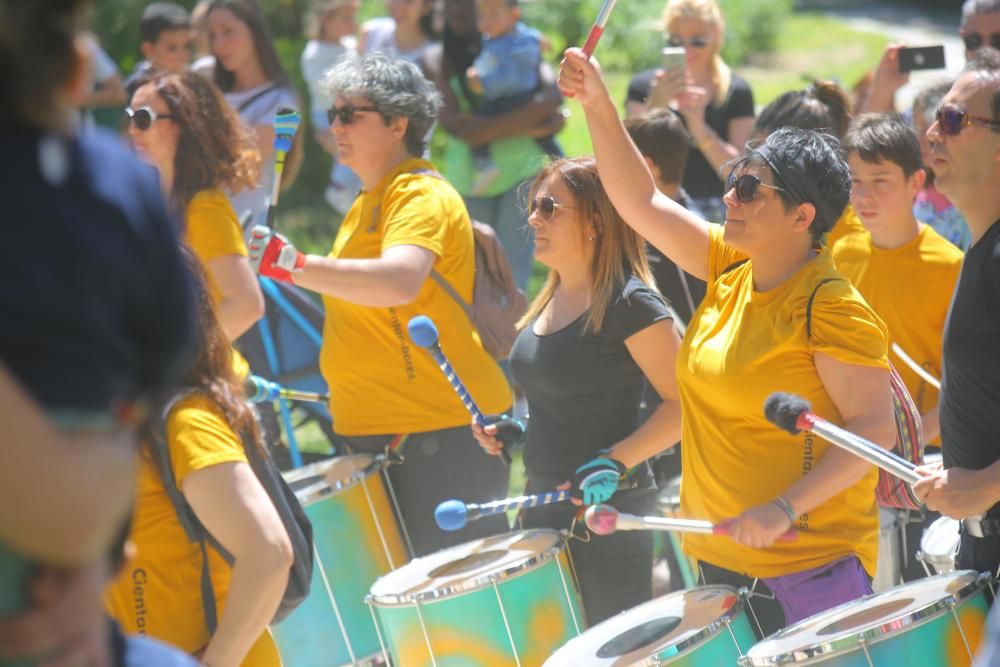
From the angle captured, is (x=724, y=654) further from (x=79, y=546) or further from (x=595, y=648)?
(x=79, y=546)

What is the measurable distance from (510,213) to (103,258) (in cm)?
544

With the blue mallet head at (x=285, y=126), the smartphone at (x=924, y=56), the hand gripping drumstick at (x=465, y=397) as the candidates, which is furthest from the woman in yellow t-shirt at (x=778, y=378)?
the smartphone at (x=924, y=56)

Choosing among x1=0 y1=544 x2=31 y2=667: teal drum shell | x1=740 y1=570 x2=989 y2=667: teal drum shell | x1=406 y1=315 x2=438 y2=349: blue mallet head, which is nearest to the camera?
x1=0 y1=544 x2=31 y2=667: teal drum shell

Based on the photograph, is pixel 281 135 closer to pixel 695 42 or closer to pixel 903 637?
pixel 695 42

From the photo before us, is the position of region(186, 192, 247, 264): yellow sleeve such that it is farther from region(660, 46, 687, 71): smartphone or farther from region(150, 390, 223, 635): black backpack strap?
region(660, 46, 687, 71): smartphone

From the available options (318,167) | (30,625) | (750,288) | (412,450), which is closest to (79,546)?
(30,625)

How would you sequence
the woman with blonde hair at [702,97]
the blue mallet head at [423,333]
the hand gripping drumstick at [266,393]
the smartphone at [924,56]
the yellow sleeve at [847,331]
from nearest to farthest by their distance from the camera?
the yellow sleeve at [847,331] < the blue mallet head at [423,333] < the hand gripping drumstick at [266,393] < the woman with blonde hair at [702,97] < the smartphone at [924,56]

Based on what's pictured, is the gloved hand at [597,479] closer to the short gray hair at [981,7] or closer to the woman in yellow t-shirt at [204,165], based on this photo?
the woman in yellow t-shirt at [204,165]

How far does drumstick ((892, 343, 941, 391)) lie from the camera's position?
160 inches

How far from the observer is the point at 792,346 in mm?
3064

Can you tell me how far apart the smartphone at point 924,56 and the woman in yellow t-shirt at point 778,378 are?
2.82 meters

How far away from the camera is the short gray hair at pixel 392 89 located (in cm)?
443

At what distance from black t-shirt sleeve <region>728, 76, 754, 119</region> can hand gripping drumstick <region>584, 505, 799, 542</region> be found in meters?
3.24

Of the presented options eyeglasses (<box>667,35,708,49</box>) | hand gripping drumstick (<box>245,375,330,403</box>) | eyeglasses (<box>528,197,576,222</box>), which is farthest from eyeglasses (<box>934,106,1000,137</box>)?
eyeglasses (<box>667,35,708,49</box>)
